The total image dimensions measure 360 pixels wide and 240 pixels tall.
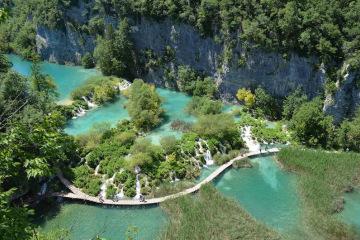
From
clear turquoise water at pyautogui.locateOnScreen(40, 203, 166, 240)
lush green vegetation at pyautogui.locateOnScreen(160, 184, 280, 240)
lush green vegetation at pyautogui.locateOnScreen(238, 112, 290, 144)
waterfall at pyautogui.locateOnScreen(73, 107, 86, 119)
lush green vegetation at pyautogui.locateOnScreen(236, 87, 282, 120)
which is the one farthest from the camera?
waterfall at pyautogui.locateOnScreen(73, 107, 86, 119)

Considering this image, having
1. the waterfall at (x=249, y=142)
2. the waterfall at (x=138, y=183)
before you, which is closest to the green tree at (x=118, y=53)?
the waterfall at (x=249, y=142)

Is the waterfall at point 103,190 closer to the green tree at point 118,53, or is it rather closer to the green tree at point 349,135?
the green tree at point 349,135

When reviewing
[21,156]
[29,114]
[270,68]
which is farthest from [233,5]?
[21,156]

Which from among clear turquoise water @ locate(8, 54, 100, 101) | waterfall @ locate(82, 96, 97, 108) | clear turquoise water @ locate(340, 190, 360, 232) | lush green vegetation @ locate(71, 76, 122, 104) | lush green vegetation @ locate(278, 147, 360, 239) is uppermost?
lush green vegetation @ locate(278, 147, 360, 239)

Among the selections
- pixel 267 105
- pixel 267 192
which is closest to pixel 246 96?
pixel 267 105

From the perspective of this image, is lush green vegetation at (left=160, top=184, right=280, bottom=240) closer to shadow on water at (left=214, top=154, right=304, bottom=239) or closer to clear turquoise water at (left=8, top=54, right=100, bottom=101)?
shadow on water at (left=214, top=154, right=304, bottom=239)

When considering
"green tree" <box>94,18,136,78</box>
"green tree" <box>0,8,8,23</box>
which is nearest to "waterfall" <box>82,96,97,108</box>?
"green tree" <box>94,18,136,78</box>

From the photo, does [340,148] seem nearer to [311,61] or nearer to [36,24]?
[311,61]
